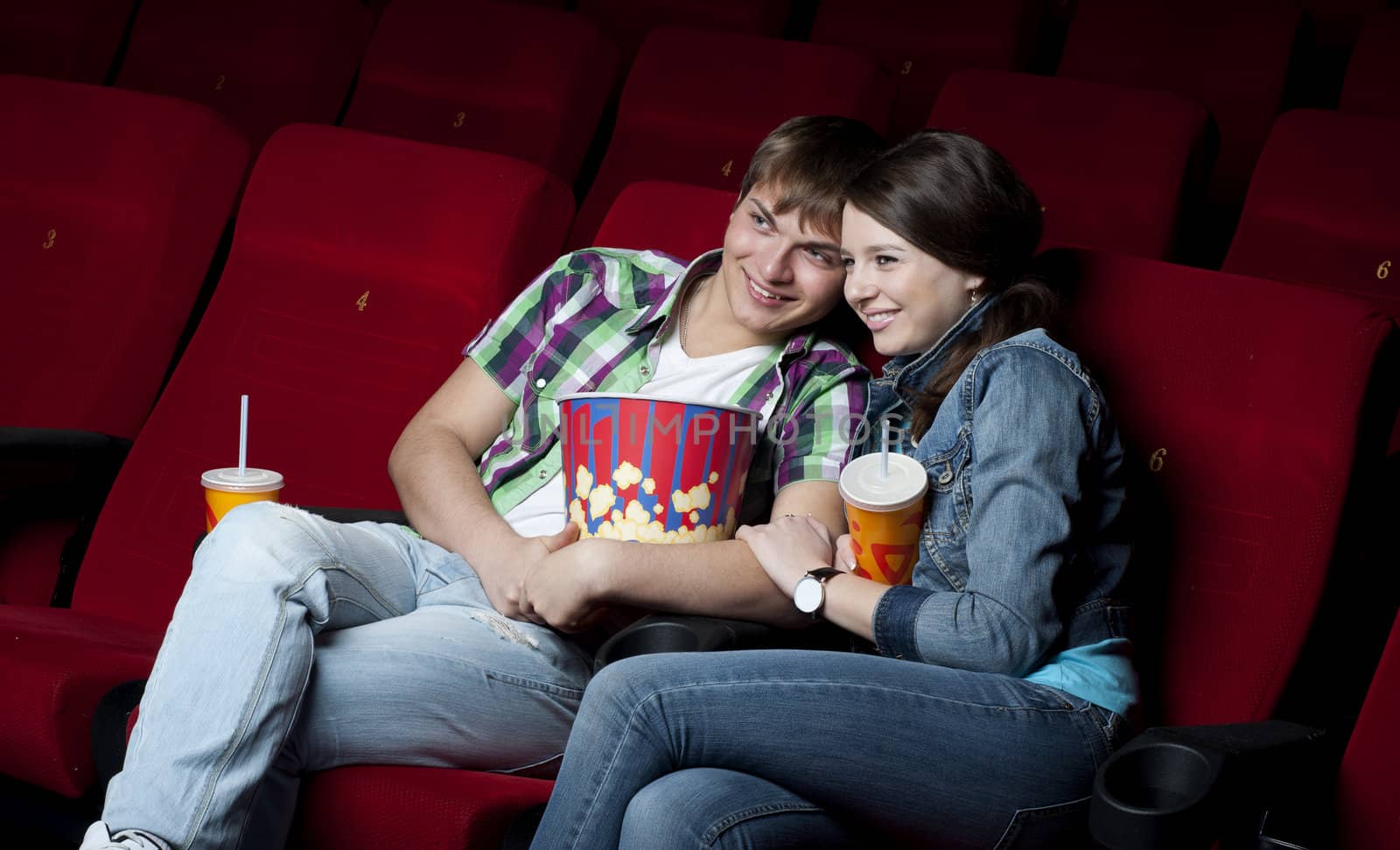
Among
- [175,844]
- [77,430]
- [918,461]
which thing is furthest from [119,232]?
[918,461]

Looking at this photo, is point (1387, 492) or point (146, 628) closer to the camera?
point (1387, 492)

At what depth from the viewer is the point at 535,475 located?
1.31 metres

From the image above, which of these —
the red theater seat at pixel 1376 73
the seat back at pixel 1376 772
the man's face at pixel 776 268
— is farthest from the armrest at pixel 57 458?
the red theater seat at pixel 1376 73

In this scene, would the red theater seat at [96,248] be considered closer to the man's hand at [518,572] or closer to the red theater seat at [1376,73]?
the man's hand at [518,572]

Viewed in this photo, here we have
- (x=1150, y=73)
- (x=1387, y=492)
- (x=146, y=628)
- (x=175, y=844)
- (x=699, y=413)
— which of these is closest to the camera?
(x=175, y=844)

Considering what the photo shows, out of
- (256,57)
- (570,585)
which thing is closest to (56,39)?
(256,57)

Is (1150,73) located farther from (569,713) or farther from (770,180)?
(569,713)

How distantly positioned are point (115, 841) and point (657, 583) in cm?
41

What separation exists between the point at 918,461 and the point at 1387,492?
0.49 metres

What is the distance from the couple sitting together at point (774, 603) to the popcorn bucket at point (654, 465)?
1.0 inches

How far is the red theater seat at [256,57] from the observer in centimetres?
238

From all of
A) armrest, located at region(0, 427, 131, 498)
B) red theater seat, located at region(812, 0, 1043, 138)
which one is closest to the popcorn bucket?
armrest, located at region(0, 427, 131, 498)

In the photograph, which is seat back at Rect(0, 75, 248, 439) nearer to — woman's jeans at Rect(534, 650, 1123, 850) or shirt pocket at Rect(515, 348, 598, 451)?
shirt pocket at Rect(515, 348, 598, 451)

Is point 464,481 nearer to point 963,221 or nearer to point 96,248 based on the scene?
point 963,221
